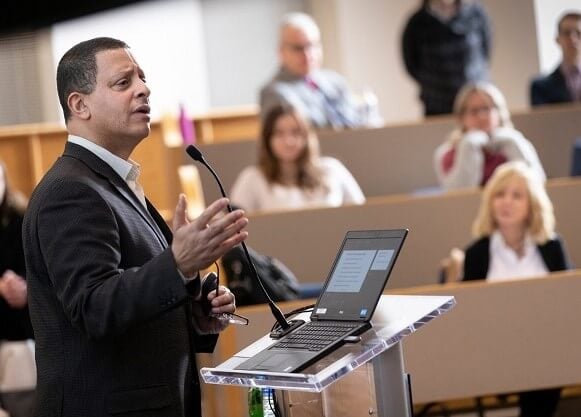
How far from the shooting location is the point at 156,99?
10602 mm

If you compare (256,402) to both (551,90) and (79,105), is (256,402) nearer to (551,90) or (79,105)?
(79,105)

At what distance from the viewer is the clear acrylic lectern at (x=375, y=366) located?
6.45ft

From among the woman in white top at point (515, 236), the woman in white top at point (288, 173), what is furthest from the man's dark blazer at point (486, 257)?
the woman in white top at point (288, 173)

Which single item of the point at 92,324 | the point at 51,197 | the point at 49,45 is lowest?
the point at 92,324

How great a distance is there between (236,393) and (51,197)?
1940mm

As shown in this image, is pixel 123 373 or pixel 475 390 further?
pixel 475 390

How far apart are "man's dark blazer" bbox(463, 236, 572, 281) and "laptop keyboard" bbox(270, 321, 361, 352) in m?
2.94

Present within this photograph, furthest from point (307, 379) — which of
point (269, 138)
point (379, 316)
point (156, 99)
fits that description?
point (156, 99)

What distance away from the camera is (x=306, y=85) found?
675 cm

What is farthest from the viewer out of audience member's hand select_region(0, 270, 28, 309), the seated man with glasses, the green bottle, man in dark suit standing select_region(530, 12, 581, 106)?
man in dark suit standing select_region(530, 12, 581, 106)

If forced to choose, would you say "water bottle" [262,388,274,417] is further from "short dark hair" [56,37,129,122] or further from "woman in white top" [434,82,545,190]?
"woman in white top" [434,82,545,190]

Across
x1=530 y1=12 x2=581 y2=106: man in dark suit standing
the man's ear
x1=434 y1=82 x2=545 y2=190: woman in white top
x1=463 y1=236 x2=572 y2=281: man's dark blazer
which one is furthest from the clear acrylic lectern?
x1=530 y1=12 x2=581 y2=106: man in dark suit standing

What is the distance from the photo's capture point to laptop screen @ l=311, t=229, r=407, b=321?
217 cm

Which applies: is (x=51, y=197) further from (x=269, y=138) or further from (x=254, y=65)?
(x=254, y=65)
